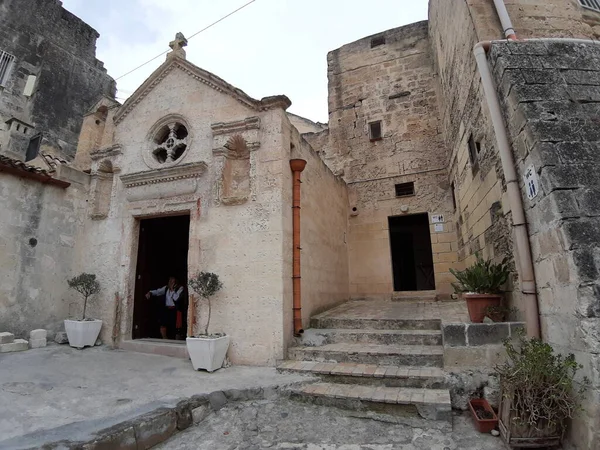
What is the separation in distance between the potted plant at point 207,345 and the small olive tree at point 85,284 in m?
2.37

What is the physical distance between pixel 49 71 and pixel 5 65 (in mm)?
1482

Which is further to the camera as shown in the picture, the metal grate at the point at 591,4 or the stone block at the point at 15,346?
the stone block at the point at 15,346

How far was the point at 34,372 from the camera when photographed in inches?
163

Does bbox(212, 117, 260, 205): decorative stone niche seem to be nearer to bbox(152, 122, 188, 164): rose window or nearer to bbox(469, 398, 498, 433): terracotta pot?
bbox(152, 122, 188, 164): rose window

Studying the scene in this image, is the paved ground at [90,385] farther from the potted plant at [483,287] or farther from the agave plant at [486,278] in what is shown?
the agave plant at [486,278]

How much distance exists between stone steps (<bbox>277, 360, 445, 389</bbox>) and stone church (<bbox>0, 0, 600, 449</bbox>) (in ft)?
2.25

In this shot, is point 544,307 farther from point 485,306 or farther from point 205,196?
point 205,196

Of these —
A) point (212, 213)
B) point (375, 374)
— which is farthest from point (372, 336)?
point (212, 213)

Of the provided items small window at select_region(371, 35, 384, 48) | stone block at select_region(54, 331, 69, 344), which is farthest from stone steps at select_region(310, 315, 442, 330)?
small window at select_region(371, 35, 384, 48)

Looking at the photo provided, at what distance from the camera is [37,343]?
545 cm

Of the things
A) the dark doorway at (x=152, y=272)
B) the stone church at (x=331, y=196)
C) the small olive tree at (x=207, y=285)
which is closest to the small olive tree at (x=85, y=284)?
the stone church at (x=331, y=196)

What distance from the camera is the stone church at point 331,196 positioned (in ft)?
10.0

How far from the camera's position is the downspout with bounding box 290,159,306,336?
495 centimetres

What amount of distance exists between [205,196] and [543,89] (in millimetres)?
4714
